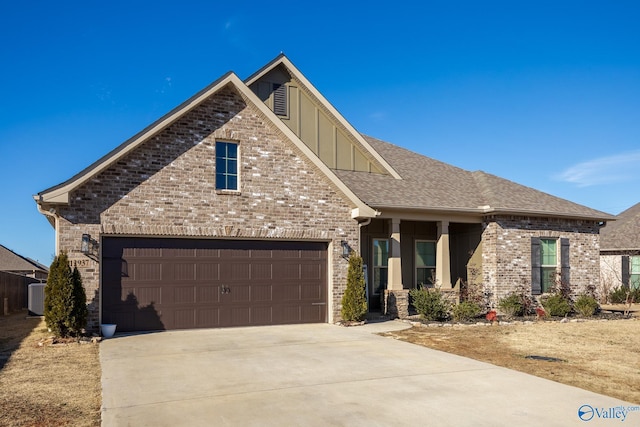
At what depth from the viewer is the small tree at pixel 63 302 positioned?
12.1 meters

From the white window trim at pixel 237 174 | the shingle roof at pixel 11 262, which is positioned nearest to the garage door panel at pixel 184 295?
the white window trim at pixel 237 174

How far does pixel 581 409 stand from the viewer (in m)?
6.82

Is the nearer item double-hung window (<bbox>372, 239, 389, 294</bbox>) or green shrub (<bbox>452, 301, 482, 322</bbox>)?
green shrub (<bbox>452, 301, 482, 322</bbox>)

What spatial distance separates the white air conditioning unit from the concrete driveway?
1020 cm

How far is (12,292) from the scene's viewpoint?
2350 centimetres

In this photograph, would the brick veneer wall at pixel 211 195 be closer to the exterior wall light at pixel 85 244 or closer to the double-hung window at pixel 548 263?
the exterior wall light at pixel 85 244

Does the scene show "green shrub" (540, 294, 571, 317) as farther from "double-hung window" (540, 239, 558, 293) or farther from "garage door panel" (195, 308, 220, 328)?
"garage door panel" (195, 308, 220, 328)

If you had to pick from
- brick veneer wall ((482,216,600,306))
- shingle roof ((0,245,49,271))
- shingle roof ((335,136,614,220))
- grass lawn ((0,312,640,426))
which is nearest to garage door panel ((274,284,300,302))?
grass lawn ((0,312,640,426))

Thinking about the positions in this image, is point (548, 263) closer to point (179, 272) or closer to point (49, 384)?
point (179, 272)

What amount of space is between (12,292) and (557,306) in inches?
848

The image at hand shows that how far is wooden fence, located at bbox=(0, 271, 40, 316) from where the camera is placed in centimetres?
2140

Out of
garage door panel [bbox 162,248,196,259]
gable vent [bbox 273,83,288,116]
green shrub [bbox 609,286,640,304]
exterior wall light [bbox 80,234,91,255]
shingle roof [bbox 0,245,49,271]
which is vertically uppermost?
gable vent [bbox 273,83,288,116]

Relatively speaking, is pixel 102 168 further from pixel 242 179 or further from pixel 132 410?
pixel 132 410

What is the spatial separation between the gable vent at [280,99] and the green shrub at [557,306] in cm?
1102
